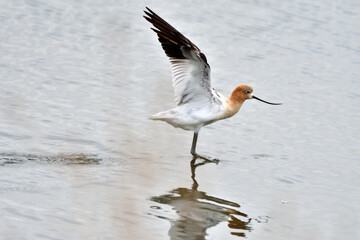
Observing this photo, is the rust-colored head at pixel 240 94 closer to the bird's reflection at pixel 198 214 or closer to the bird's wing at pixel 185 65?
the bird's wing at pixel 185 65

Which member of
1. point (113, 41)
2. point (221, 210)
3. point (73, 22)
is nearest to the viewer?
point (221, 210)

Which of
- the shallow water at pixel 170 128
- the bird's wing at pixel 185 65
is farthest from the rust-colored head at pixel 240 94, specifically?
the shallow water at pixel 170 128

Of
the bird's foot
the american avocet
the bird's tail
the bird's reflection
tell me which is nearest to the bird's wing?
the american avocet

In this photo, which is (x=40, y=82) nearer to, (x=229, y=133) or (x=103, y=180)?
(x=229, y=133)

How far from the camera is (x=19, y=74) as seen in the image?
1062cm

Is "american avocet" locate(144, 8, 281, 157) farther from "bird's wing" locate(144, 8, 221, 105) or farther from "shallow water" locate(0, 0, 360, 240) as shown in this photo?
"shallow water" locate(0, 0, 360, 240)

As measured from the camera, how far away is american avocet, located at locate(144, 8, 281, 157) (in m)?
8.09

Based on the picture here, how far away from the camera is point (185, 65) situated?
27.2 ft

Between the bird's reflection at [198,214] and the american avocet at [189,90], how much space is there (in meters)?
1.23

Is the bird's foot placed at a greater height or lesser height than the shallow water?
lesser

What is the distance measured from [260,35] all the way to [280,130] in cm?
442

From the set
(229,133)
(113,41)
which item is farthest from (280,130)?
(113,41)

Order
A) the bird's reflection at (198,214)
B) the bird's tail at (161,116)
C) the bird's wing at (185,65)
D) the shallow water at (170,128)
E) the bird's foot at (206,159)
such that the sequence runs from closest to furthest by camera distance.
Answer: the bird's reflection at (198,214) < the shallow water at (170,128) < the bird's wing at (185,65) < the bird's tail at (161,116) < the bird's foot at (206,159)

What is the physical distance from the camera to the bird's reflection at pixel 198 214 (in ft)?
20.8
